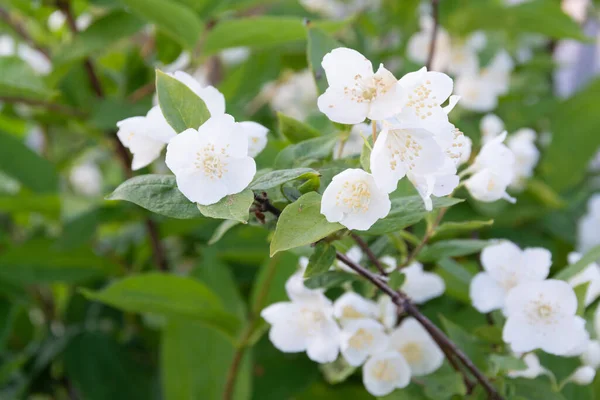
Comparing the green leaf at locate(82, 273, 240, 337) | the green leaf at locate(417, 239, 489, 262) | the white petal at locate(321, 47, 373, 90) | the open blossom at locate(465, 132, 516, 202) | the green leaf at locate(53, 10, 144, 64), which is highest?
the white petal at locate(321, 47, 373, 90)

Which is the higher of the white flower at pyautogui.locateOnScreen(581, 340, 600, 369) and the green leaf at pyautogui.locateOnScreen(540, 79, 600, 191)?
the white flower at pyautogui.locateOnScreen(581, 340, 600, 369)

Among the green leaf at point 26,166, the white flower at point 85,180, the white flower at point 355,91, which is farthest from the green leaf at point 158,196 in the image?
the white flower at point 85,180

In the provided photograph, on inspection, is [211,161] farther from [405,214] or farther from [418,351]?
[418,351]

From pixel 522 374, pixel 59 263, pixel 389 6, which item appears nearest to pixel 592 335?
pixel 522 374

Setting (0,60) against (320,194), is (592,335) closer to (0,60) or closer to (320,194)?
(320,194)

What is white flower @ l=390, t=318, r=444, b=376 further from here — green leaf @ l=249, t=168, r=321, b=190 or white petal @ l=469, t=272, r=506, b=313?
green leaf @ l=249, t=168, r=321, b=190

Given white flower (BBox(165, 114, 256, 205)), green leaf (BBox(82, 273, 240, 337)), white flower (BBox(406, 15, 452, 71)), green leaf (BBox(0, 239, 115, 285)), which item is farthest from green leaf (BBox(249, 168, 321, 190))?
white flower (BBox(406, 15, 452, 71))

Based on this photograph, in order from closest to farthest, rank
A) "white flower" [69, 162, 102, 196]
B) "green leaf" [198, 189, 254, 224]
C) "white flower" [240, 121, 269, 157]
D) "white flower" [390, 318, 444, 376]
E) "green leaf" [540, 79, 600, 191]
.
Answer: "green leaf" [198, 189, 254, 224] → "white flower" [240, 121, 269, 157] → "white flower" [390, 318, 444, 376] → "green leaf" [540, 79, 600, 191] → "white flower" [69, 162, 102, 196]
